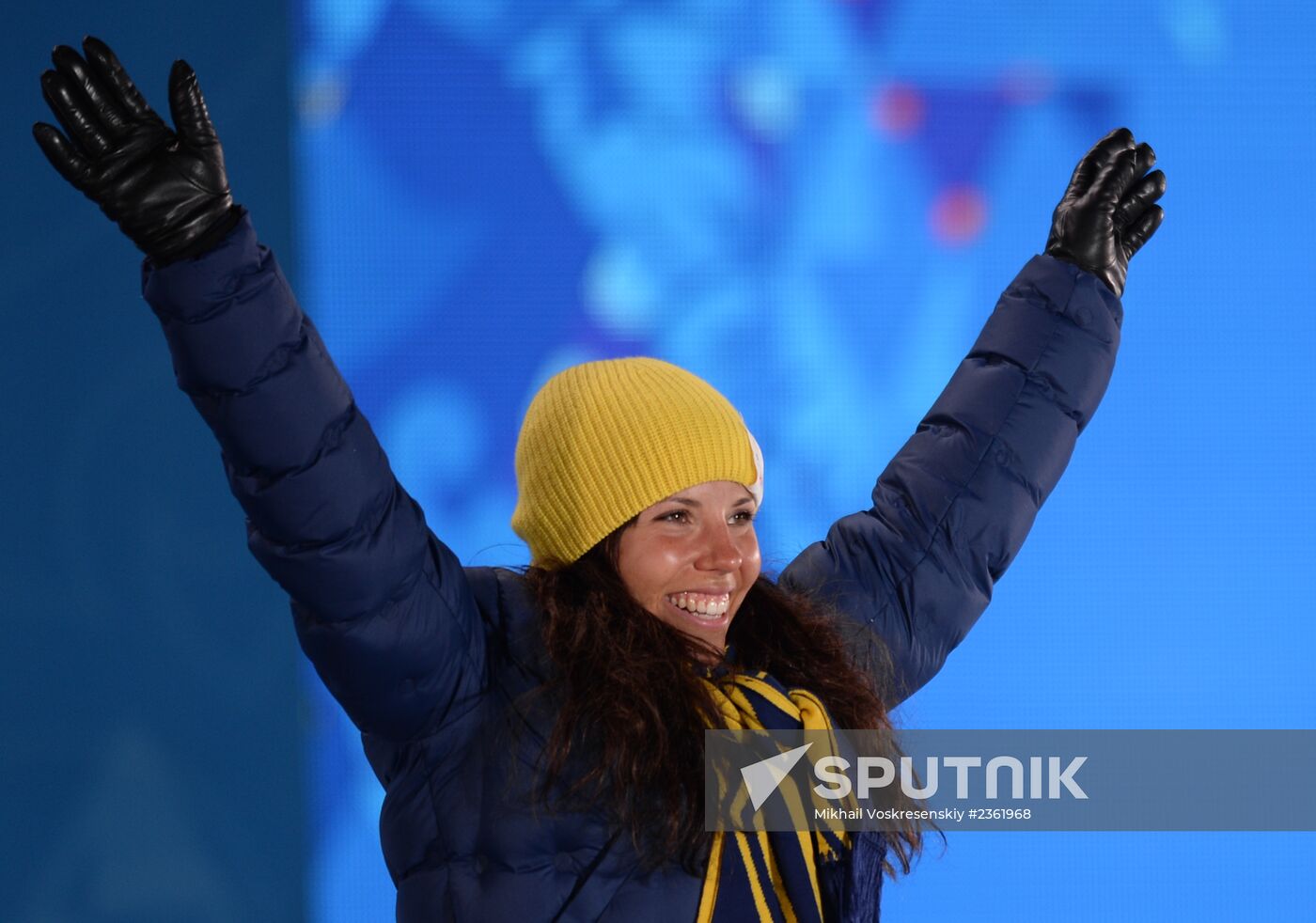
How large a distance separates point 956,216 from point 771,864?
151 cm

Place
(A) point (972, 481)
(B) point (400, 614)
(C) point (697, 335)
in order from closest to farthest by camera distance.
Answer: (B) point (400, 614)
(A) point (972, 481)
(C) point (697, 335)

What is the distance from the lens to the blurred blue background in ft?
7.52

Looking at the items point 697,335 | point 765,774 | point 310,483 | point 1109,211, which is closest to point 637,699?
point 765,774

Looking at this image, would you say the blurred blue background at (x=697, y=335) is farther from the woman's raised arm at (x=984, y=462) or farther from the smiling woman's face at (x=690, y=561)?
the smiling woman's face at (x=690, y=561)

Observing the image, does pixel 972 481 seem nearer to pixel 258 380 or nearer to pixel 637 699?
pixel 637 699

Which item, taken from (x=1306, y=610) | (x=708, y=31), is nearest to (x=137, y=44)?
(x=708, y=31)

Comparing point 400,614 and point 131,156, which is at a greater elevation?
point 131,156

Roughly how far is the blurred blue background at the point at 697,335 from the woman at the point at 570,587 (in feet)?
2.89

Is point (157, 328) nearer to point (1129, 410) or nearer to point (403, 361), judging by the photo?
point (403, 361)

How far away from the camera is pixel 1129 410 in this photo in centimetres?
258

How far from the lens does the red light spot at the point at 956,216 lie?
257 cm

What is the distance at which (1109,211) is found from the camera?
1.69 metres

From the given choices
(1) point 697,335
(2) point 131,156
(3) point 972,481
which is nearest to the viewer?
(2) point 131,156

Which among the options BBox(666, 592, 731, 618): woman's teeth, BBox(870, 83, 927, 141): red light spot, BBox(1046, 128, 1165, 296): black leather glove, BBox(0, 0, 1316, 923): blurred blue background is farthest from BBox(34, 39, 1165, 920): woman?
BBox(870, 83, 927, 141): red light spot
